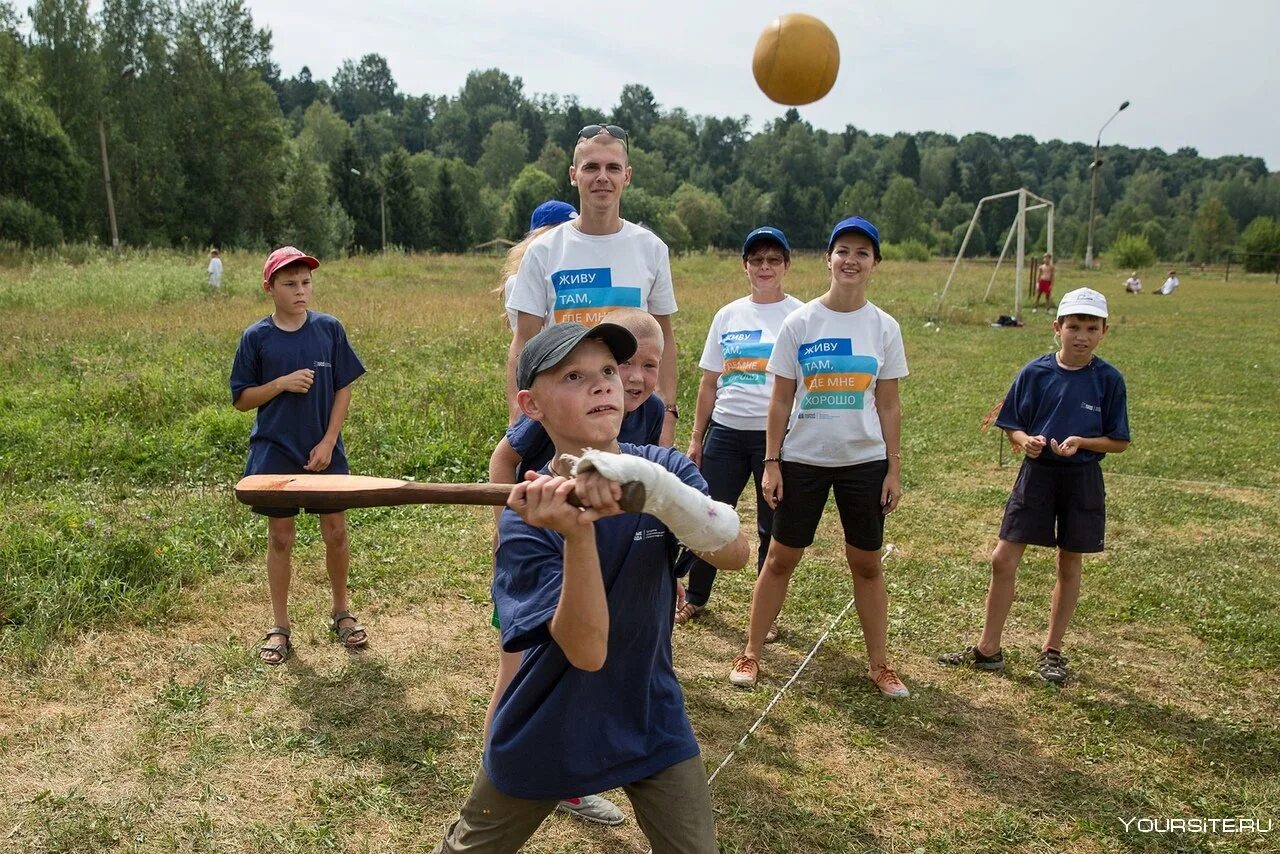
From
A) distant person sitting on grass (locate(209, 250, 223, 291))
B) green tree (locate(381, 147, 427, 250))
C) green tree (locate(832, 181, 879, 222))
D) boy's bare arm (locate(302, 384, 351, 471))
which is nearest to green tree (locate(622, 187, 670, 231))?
green tree (locate(381, 147, 427, 250))

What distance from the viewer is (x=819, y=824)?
132 inches

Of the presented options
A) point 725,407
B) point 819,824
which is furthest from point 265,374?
point 819,824

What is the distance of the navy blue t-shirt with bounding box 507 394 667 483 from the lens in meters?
2.60

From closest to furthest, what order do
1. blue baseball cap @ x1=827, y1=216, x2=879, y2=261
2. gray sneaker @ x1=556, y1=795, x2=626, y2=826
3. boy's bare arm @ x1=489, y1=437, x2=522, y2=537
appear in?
boy's bare arm @ x1=489, y1=437, x2=522, y2=537, gray sneaker @ x1=556, y1=795, x2=626, y2=826, blue baseball cap @ x1=827, y1=216, x2=879, y2=261

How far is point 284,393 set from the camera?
4.49 m

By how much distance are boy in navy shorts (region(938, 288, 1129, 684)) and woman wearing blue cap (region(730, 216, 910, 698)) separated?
2.39 ft

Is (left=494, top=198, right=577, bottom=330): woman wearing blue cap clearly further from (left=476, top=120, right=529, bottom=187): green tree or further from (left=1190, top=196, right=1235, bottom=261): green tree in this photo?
(left=476, top=120, right=529, bottom=187): green tree

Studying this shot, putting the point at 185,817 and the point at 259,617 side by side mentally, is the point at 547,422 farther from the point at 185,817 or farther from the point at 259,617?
the point at 259,617

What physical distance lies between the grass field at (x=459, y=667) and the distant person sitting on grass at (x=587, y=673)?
127 centimetres

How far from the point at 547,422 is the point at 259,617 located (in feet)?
11.6

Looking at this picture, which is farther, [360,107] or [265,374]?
[360,107]

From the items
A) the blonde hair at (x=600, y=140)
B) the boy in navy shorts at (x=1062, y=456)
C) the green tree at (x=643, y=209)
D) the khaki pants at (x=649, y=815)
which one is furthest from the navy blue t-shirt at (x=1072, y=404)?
the green tree at (x=643, y=209)

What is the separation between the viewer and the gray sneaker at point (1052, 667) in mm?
4473

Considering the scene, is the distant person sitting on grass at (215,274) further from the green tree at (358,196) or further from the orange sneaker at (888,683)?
the green tree at (358,196)
